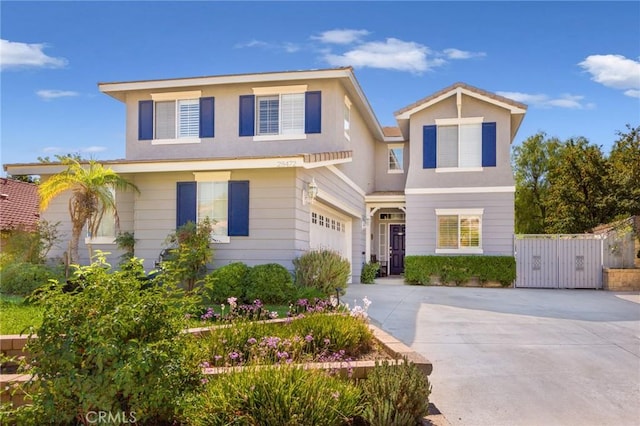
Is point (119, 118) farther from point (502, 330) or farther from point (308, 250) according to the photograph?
point (502, 330)

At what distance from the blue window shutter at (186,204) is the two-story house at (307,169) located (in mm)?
26

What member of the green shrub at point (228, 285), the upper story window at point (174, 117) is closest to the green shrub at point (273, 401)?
the green shrub at point (228, 285)

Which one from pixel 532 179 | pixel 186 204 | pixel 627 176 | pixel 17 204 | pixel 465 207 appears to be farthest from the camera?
pixel 532 179

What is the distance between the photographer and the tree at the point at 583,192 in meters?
24.7

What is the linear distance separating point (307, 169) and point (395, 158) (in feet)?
37.1

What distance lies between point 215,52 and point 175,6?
376cm

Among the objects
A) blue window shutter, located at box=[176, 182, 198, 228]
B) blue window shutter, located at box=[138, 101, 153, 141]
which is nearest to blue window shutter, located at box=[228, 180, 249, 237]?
blue window shutter, located at box=[176, 182, 198, 228]

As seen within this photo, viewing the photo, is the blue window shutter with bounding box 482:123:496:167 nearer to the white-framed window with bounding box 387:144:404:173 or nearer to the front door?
the white-framed window with bounding box 387:144:404:173

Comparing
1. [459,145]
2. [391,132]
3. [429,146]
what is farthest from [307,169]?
[391,132]

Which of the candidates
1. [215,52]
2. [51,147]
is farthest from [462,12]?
[51,147]

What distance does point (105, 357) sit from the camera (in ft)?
12.5

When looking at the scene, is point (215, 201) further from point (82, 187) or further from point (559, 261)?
point (559, 261)

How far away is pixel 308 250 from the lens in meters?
13.8

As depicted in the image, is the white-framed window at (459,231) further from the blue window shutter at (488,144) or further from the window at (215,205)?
the window at (215,205)
